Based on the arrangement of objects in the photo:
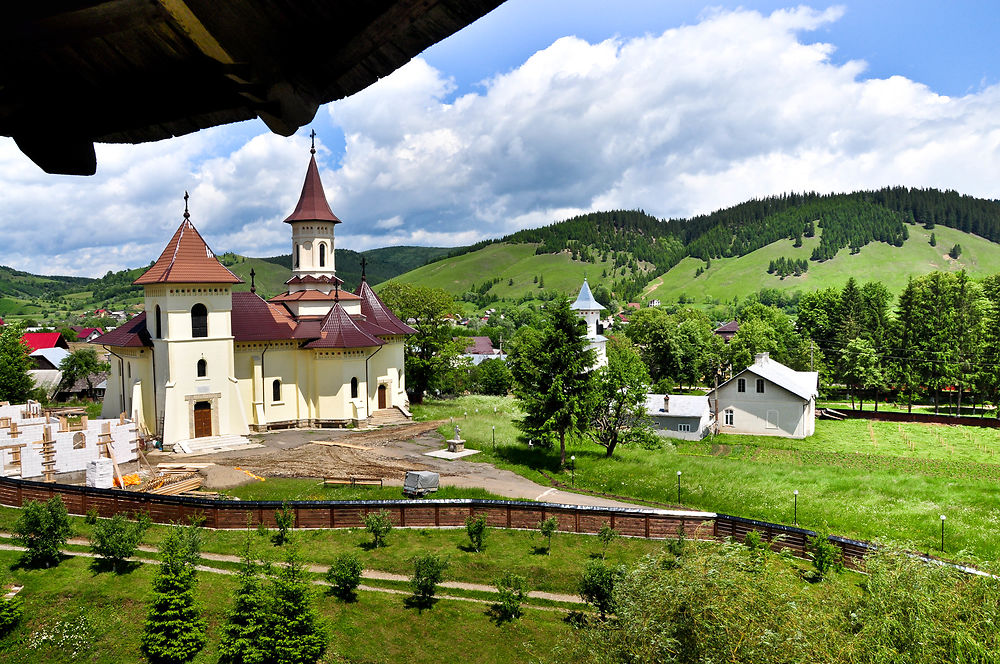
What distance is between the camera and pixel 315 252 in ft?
144

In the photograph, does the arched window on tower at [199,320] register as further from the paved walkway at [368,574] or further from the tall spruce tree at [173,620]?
the tall spruce tree at [173,620]

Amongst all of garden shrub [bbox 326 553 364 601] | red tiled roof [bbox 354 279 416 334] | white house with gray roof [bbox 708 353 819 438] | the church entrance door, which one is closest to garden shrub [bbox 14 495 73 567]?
garden shrub [bbox 326 553 364 601]

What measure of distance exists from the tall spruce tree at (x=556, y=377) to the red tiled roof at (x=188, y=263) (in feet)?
51.6

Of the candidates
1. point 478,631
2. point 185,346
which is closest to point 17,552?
point 478,631

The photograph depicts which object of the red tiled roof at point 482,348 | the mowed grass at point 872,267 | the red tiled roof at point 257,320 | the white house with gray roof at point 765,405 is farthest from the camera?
the mowed grass at point 872,267

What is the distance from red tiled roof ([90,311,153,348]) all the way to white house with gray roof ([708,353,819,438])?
38.9 metres

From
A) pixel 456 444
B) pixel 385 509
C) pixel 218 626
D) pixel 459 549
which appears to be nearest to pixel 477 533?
pixel 459 549

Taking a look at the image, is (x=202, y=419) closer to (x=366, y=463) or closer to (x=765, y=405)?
(x=366, y=463)

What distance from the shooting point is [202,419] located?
35.3m

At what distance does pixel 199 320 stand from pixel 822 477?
3180cm

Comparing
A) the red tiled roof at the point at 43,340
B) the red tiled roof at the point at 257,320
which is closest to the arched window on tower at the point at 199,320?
the red tiled roof at the point at 257,320

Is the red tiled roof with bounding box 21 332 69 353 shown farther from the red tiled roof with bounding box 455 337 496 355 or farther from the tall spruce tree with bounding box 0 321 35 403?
the red tiled roof with bounding box 455 337 496 355

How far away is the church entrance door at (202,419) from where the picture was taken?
115 ft

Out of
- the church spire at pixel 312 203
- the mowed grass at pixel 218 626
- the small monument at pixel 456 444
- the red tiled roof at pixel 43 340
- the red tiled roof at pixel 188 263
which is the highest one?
the church spire at pixel 312 203
